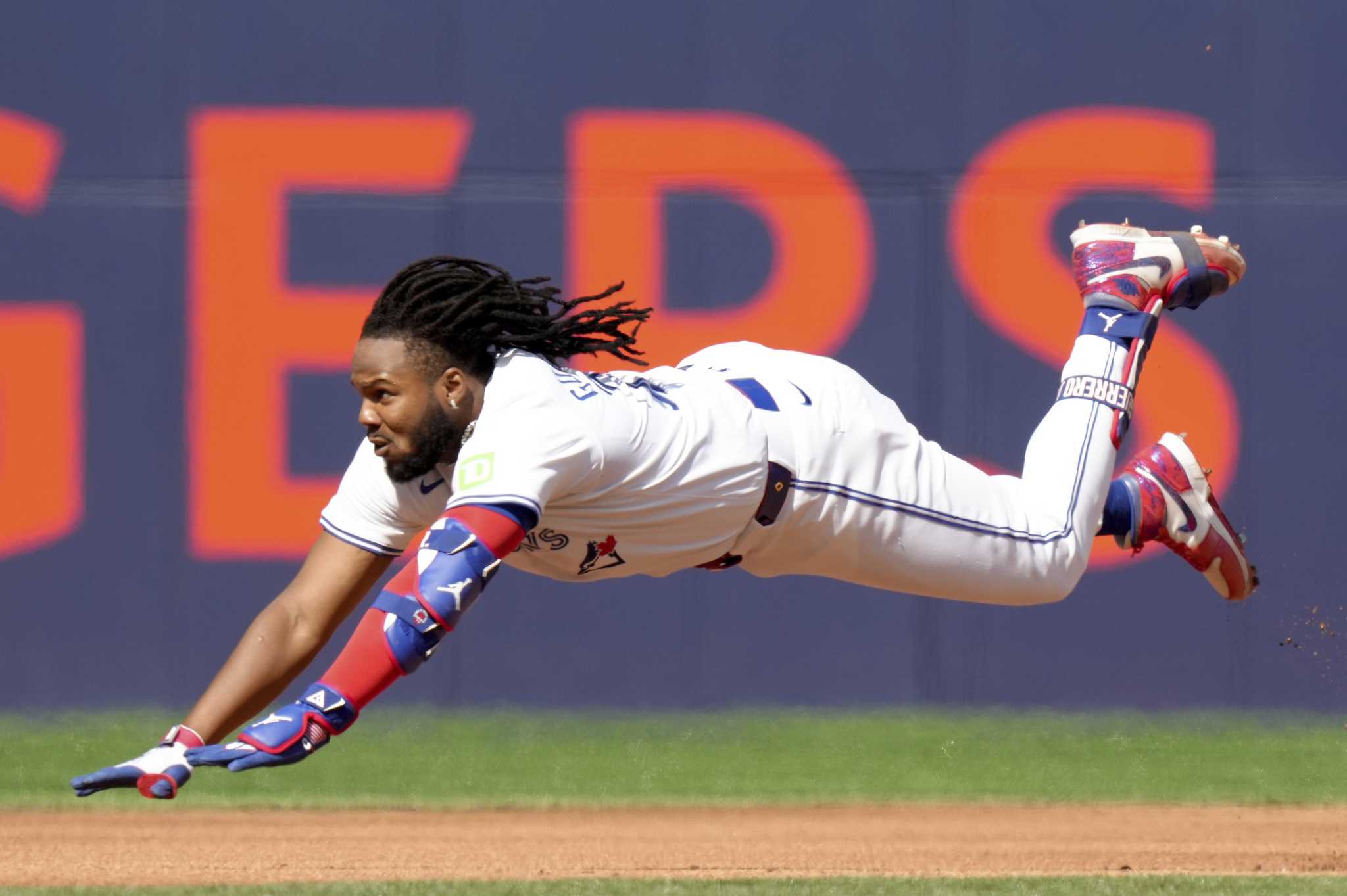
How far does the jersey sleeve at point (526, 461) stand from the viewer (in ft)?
9.63

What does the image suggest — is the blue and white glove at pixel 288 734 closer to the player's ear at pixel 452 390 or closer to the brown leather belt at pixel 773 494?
the player's ear at pixel 452 390

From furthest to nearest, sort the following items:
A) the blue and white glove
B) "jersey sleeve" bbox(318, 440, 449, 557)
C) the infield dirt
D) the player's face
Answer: the infield dirt
"jersey sleeve" bbox(318, 440, 449, 557)
the player's face
the blue and white glove

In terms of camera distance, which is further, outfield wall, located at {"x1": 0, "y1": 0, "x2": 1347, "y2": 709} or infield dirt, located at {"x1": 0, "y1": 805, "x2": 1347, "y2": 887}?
outfield wall, located at {"x1": 0, "y1": 0, "x2": 1347, "y2": 709}

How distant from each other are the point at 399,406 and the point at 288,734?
2.35ft

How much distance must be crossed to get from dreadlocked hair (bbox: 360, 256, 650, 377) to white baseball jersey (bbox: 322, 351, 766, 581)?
0.34 feet

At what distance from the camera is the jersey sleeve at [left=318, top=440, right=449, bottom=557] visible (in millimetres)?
3586

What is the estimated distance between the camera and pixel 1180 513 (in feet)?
Result: 14.0

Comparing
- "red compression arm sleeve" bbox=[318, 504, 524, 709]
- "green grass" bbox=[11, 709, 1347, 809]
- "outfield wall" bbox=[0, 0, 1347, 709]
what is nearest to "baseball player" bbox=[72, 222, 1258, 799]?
"red compression arm sleeve" bbox=[318, 504, 524, 709]

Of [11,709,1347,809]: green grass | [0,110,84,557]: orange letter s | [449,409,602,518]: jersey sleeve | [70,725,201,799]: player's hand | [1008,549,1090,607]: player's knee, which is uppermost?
[449,409,602,518]: jersey sleeve

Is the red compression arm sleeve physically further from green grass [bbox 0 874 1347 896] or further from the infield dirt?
the infield dirt

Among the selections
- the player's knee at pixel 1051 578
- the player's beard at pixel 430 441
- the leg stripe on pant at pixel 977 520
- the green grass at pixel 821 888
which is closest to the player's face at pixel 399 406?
the player's beard at pixel 430 441

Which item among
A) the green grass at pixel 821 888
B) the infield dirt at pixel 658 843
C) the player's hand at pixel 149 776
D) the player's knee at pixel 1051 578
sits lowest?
the infield dirt at pixel 658 843

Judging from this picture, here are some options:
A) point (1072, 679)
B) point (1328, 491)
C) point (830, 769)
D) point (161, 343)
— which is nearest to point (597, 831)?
point (830, 769)

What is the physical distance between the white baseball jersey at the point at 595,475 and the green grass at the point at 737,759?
3126mm
